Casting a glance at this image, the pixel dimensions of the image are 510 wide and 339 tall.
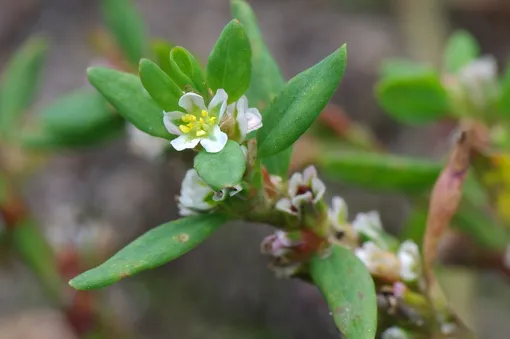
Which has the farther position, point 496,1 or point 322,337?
point 496,1

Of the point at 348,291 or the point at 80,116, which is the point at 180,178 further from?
the point at 348,291

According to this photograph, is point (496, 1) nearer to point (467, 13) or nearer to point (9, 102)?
point (467, 13)

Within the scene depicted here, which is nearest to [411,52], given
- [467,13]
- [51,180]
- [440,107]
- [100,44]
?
[467,13]

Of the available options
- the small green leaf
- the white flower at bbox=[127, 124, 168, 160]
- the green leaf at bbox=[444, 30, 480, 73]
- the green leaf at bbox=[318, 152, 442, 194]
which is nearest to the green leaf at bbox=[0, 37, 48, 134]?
the small green leaf

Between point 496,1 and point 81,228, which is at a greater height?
point 496,1

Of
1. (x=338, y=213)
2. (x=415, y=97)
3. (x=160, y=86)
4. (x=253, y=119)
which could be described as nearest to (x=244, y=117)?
(x=253, y=119)

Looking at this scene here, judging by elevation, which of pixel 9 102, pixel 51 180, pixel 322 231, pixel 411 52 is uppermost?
pixel 9 102

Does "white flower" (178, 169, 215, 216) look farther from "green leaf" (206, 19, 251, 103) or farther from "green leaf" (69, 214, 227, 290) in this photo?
"green leaf" (206, 19, 251, 103)

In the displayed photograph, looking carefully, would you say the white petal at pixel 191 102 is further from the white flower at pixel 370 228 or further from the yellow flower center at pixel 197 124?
the white flower at pixel 370 228
